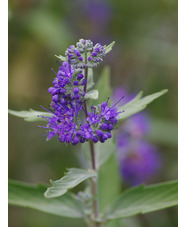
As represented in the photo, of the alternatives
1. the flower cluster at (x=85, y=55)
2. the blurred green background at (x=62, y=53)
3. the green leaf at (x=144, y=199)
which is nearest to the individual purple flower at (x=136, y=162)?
the blurred green background at (x=62, y=53)

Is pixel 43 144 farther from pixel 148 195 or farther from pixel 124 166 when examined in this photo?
pixel 148 195

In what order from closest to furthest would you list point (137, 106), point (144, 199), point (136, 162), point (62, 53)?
point (137, 106)
point (144, 199)
point (136, 162)
point (62, 53)

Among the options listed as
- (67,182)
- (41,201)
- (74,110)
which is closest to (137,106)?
(74,110)

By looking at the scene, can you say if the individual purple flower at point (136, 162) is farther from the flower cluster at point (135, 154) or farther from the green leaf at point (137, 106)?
the green leaf at point (137, 106)

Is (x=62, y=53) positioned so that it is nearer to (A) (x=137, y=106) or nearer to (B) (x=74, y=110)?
(A) (x=137, y=106)

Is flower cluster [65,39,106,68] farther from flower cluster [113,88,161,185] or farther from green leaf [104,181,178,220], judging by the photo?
flower cluster [113,88,161,185]

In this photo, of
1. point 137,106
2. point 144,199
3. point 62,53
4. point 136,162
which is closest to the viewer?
point 137,106
